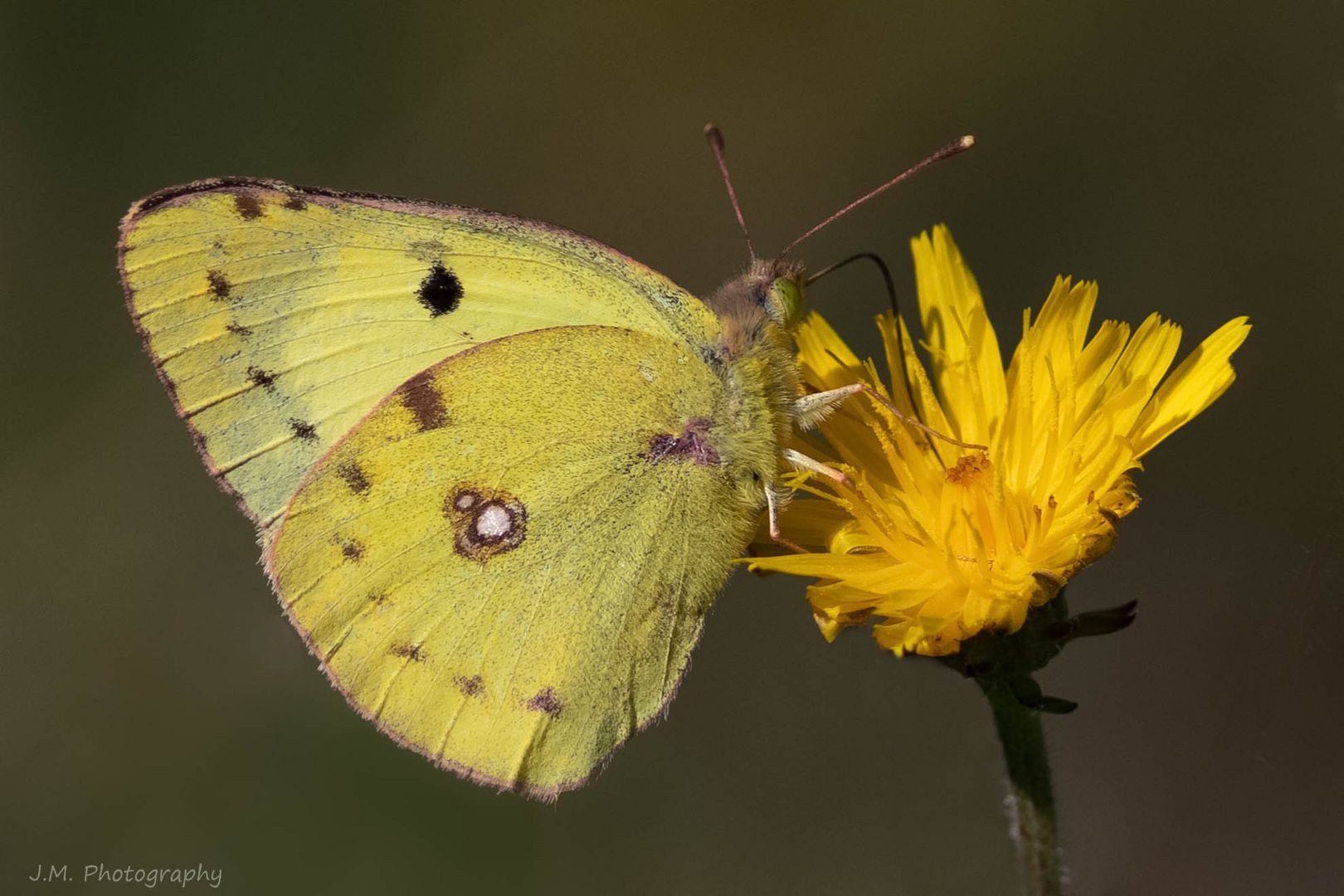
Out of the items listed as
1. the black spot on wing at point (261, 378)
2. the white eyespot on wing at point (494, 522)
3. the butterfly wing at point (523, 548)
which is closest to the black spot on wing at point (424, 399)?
the butterfly wing at point (523, 548)

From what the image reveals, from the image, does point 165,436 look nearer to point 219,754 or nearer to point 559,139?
point 219,754

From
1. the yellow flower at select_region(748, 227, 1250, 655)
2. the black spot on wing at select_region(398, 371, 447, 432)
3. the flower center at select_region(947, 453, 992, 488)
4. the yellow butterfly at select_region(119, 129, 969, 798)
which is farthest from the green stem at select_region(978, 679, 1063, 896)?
the black spot on wing at select_region(398, 371, 447, 432)

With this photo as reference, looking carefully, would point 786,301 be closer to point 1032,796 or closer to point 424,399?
point 424,399

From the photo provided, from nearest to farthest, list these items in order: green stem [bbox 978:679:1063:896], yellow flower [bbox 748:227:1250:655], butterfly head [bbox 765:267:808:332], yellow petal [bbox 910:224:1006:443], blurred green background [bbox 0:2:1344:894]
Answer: yellow flower [bbox 748:227:1250:655], green stem [bbox 978:679:1063:896], butterfly head [bbox 765:267:808:332], yellow petal [bbox 910:224:1006:443], blurred green background [bbox 0:2:1344:894]

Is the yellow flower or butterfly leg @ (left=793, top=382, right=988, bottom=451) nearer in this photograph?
the yellow flower

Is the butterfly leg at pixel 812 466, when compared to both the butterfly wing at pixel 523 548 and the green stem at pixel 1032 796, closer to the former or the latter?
the butterfly wing at pixel 523 548

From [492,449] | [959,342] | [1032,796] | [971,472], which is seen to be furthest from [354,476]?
[1032,796]

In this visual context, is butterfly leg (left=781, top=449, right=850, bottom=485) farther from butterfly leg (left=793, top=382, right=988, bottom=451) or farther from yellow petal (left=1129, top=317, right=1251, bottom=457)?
yellow petal (left=1129, top=317, right=1251, bottom=457)
